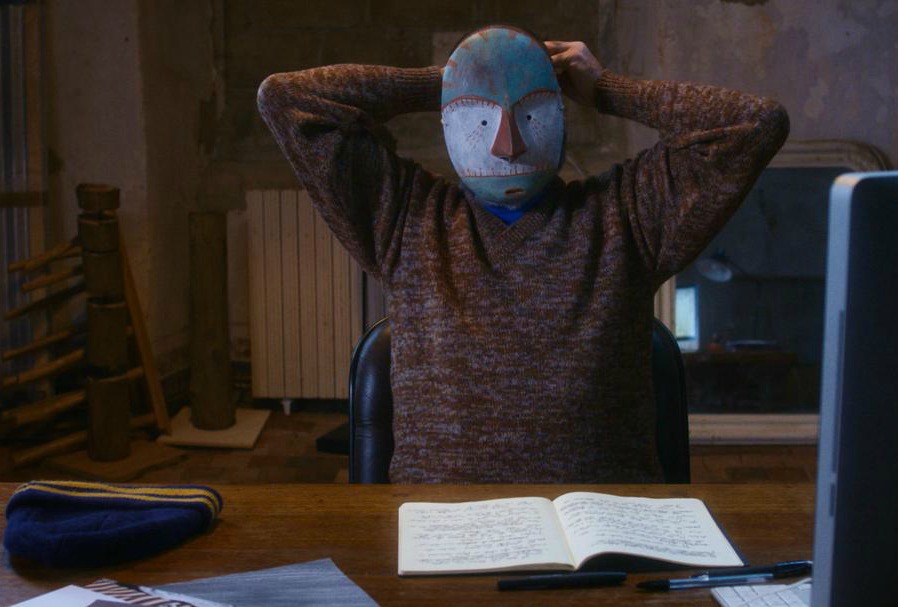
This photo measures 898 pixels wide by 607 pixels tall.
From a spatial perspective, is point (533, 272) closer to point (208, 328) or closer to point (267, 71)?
point (208, 328)

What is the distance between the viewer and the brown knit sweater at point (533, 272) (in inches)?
52.1

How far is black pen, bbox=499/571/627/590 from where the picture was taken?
32.4 inches

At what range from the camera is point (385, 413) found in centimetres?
140

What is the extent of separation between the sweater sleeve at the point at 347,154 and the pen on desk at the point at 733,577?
27.7 inches

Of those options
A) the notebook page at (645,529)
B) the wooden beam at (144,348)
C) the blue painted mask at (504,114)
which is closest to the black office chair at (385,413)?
the blue painted mask at (504,114)

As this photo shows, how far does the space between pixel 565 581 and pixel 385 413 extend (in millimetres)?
604

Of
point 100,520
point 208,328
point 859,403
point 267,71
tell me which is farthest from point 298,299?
point 859,403

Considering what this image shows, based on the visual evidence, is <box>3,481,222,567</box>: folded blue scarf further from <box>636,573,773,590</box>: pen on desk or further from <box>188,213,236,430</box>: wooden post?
<box>188,213,236,430</box>: wooden post

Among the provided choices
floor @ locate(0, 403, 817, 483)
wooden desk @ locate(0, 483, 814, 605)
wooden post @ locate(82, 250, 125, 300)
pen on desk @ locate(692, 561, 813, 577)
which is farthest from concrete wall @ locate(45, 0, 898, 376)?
pen on desk @ locate(692, 561, 813, 577)

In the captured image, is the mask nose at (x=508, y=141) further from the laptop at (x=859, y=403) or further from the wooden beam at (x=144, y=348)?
the wooden beam at (x=144, y=348)

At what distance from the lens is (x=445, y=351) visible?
1348mm

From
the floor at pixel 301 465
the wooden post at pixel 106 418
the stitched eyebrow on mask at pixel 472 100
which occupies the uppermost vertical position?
the stitched eyebrow on mask at pixel 472 100

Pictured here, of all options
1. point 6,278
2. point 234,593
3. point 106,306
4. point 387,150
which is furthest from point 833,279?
point 6,278

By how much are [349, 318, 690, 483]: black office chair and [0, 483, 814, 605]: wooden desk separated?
0.32m
